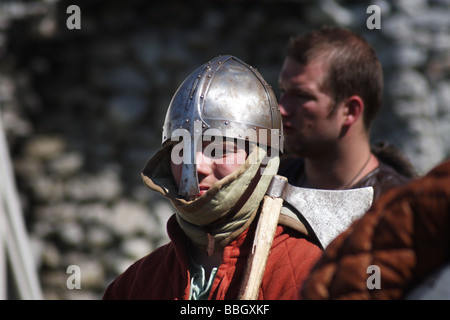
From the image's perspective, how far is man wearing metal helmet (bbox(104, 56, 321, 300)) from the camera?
184cm

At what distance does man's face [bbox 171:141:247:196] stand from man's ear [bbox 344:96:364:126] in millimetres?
1249

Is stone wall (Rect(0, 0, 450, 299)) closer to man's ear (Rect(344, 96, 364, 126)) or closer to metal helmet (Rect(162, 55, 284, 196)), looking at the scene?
man's ear (Rect(344, 96, 364, 126))

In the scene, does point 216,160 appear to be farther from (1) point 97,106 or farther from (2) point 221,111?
(1) point 97,106

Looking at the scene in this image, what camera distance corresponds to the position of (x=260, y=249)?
1.83m

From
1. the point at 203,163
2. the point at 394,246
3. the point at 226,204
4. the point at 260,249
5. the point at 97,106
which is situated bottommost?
the point at 97,106

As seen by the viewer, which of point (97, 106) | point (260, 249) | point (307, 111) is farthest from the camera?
point (97, 106)

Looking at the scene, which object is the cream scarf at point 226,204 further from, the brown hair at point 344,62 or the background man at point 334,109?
the brown hair at point 344,62

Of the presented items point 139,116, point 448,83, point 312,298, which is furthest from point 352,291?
point 139,116

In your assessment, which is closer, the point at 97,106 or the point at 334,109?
the point at 334,109

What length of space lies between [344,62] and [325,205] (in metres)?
1.19

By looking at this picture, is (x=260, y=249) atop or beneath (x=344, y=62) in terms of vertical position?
beneath

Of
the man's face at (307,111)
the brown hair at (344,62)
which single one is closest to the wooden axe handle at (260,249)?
the man's face at (307,111)

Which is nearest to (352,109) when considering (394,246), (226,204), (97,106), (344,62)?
(344,62)

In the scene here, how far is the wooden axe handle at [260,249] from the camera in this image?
5.78 ft
